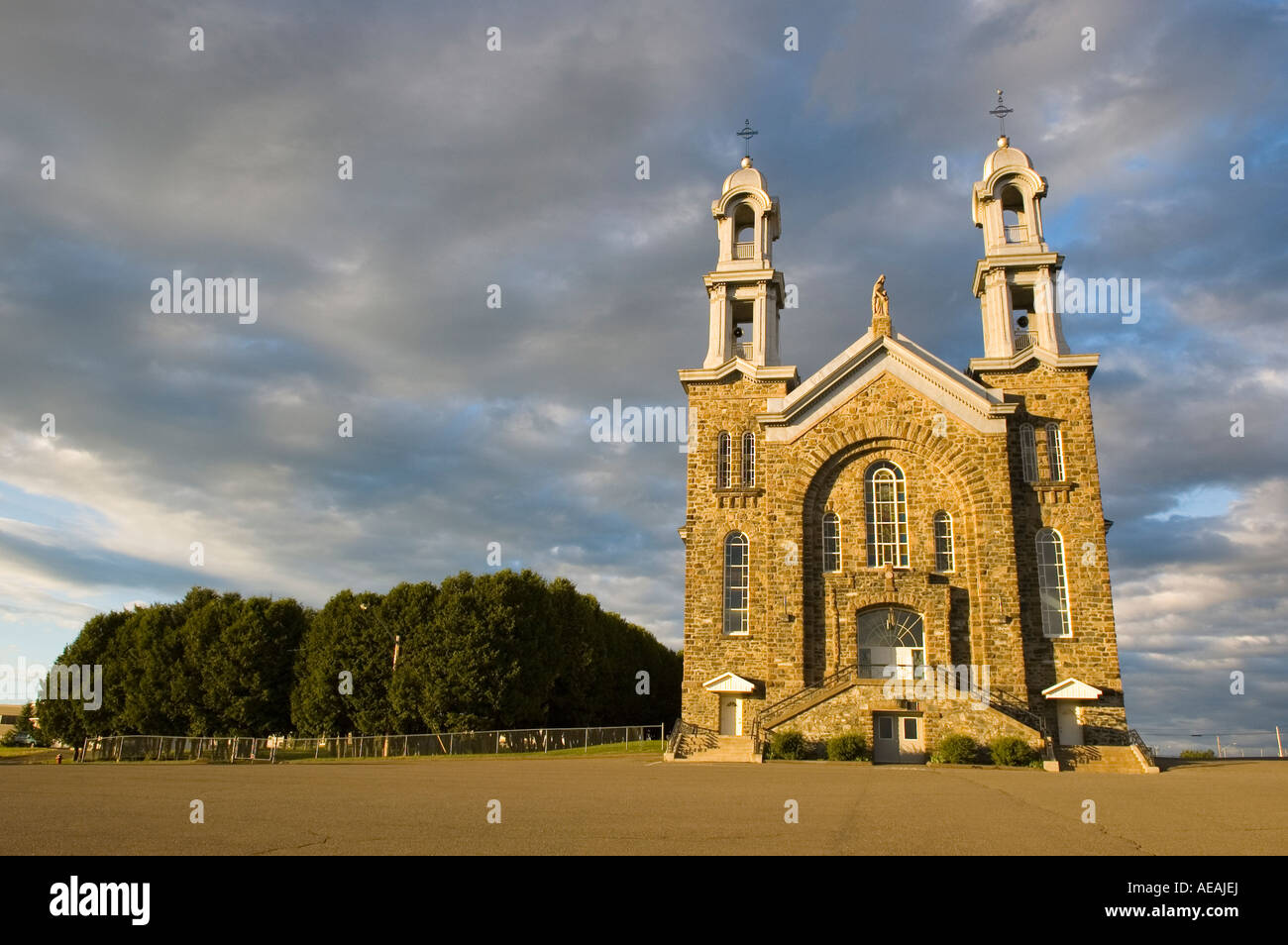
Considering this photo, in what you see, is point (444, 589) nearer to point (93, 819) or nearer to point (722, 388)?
point (722, 388)

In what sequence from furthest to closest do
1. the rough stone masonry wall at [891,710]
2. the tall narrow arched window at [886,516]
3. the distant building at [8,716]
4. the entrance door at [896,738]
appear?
the distant building at [8,716], the tall narrow arched window at [886,516], the entrance door at [896,738], the rough stone masonry wall at [891,710]

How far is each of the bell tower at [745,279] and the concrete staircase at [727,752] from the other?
57.0 ft

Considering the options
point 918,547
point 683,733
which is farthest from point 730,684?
point 918,547

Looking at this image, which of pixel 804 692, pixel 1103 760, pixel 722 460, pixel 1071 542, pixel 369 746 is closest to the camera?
pixel 1103 760

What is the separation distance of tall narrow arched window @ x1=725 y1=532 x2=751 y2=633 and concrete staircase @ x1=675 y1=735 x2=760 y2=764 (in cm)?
487

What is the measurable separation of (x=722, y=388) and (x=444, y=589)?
22177 millimetres

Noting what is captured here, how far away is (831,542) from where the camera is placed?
38781 mm

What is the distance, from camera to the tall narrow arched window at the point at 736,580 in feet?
128

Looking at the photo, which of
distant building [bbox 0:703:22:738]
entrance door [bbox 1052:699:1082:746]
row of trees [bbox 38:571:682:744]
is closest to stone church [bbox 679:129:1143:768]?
entrance door [bbox 1052:699:1082:746]

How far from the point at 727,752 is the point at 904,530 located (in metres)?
12.2

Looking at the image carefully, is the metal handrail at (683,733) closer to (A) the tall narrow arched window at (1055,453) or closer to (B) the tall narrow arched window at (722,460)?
(B) the tall narrow arched window at (722,460)

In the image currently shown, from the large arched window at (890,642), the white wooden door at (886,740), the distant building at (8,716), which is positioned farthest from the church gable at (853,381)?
the distant building at (8,716)

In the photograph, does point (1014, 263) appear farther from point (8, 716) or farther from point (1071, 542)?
point (8, 716)
